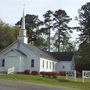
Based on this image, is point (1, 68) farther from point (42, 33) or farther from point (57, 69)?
point (42, 33)

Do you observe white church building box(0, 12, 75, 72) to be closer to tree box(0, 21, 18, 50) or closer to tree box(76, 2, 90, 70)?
tree box(76, 2, 90, 70)

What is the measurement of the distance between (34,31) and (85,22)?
27.8m

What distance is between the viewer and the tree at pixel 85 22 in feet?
256

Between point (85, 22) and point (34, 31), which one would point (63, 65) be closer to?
point (85, 22)

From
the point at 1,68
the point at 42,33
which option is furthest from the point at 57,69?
the point at 42,33

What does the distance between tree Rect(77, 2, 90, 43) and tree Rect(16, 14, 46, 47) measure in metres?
23.5

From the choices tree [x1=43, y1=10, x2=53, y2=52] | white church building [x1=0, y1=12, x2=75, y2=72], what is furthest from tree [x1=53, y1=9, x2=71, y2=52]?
white church building [x1=0, y1=12, x2=75, y2=72]

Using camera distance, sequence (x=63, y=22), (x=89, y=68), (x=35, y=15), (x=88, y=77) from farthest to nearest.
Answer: (x=35, y=15), (x=63, y=22), (x=89, y=68), (x=88, y=77)

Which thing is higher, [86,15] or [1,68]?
[86,15]

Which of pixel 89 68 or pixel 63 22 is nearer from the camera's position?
pixel 89 68

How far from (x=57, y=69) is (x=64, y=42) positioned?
73.5 ft

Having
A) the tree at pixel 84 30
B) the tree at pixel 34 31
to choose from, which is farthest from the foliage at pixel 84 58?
the tree at pixel 34 31

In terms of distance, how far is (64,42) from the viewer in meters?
99.0

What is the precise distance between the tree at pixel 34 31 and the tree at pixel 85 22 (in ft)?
77.1
